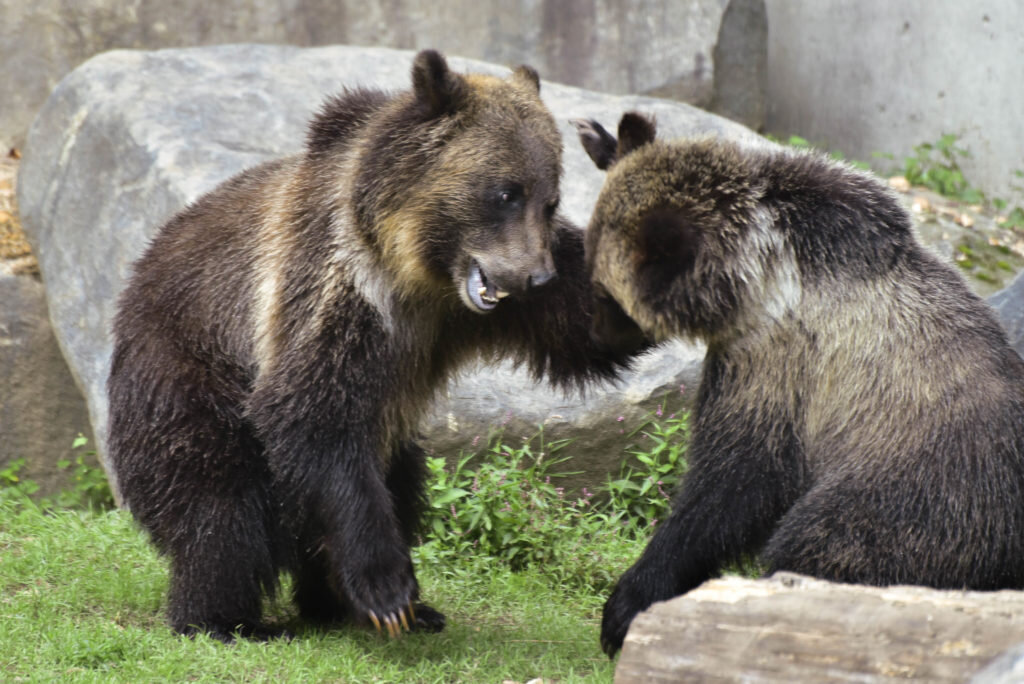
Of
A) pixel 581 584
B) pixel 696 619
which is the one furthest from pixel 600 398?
pixel 696 619

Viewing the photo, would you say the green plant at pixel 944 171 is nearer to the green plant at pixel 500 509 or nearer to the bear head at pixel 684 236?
the green plant at pixel 500 509

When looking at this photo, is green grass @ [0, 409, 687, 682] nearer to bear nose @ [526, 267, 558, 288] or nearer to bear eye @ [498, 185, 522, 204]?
bear nose @ [526, 267, 558, 288]

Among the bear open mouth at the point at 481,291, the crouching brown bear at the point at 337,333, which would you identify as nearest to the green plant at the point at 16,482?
the crouching brown bear at the point at 337,333

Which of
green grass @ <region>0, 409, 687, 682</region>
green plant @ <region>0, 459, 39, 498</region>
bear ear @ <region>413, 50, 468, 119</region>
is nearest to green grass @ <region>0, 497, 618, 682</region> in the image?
green grass @ <region>0, 409, 687, 682</region>

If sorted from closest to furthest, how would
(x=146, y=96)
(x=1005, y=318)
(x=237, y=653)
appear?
(x=237, y=653)
(x=1005, y=318)
(x=146, y=96)

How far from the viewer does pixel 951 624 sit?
3.53 metres

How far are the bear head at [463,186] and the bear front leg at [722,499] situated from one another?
921 millimetres

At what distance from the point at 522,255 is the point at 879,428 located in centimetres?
149

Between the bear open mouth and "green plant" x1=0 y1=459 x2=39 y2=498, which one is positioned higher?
the bear open mouth

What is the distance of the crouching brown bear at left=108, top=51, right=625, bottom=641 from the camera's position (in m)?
4.94

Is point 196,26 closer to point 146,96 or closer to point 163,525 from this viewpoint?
point 146,96

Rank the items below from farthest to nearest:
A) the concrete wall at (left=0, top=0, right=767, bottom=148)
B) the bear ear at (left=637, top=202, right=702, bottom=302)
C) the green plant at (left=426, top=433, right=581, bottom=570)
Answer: the concrete wall at (left=0, top=0, right=767, bottom=148), the green plant at (left=426, top=433, right=581, bottom=570), the bear ear at (left=637, top=202, right=702, bottom=302)

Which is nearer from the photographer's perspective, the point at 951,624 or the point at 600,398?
the point at 951,624

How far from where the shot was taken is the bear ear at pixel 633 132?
4.74 m
